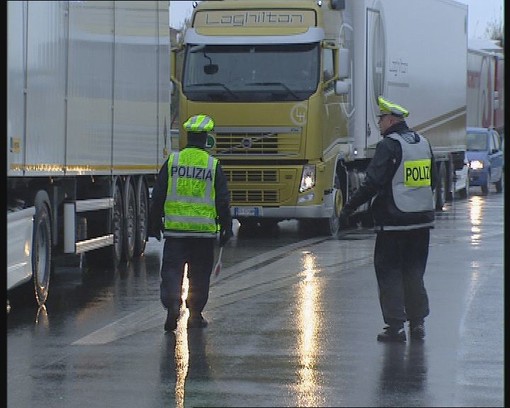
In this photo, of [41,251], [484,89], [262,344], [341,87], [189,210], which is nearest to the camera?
[262,344]

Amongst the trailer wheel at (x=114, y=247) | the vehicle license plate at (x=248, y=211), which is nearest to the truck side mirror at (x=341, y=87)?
the vehicle license plate at (x=248, y=211)

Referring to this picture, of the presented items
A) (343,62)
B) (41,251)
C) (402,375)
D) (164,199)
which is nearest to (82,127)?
(41,251)

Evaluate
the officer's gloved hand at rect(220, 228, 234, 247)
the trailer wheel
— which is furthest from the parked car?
the officer's gloved hand at rect(220, 228, 234, 247)

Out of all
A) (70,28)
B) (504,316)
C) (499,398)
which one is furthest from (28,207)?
(499,398)

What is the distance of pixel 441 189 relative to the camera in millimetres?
30031

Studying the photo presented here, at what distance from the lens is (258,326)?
449 inches

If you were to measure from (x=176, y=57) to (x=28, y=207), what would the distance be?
28.3 ft

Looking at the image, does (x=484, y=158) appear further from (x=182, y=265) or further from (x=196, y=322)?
(x=182, y=265)


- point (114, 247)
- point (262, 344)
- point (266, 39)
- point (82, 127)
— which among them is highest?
point (266, 39)

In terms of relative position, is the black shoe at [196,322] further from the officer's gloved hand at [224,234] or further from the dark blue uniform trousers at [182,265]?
the officer's gloved hand at [224,234]

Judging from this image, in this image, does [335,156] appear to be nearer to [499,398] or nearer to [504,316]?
[504,316]

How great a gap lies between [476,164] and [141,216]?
20.8 m

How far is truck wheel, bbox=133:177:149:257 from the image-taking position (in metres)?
17.9

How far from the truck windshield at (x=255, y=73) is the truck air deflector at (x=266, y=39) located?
0.22ft
